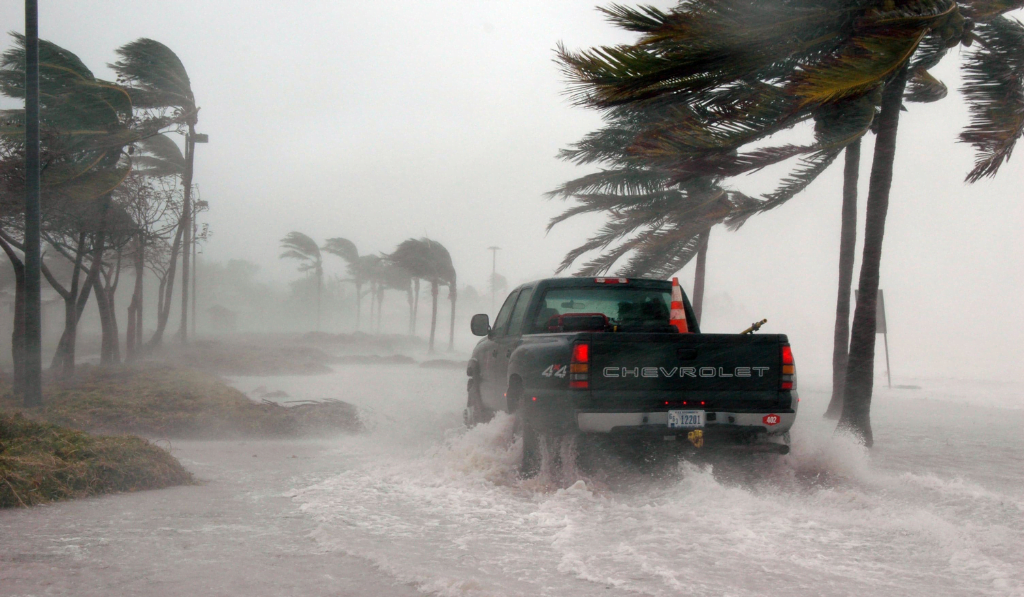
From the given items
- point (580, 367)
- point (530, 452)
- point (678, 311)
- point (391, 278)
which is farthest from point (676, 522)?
point (391, 278)

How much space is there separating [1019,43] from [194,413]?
12519 millimetres

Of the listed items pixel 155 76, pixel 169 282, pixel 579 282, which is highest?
pixel 155 76

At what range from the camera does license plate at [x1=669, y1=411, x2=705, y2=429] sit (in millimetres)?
6281

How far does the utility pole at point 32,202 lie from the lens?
1157 cm

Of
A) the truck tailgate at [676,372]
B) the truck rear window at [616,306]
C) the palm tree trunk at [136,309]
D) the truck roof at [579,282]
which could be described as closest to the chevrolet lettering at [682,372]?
the truck tailgate at [676,372]

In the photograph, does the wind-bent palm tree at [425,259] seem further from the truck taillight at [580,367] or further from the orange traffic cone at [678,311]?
the truck taillight at [580,367]

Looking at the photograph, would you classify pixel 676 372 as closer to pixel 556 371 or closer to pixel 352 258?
pixel 556 371

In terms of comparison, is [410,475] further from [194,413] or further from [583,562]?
[194,413]

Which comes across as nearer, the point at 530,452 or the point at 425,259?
the point at 530,452

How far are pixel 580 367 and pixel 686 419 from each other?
925mm

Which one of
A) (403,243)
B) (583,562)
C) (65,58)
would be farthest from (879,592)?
(403,243)

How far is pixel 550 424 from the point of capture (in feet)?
21.1

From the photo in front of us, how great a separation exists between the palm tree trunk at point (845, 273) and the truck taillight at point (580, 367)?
907 cm

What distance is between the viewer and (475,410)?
9836 millimetres
